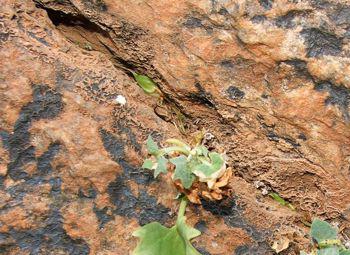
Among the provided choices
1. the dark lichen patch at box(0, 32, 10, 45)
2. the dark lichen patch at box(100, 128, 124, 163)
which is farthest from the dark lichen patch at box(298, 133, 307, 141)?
the dark lichen patch at box(0, 32, 10, 45)

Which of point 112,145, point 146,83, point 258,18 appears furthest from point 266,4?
point 112,145

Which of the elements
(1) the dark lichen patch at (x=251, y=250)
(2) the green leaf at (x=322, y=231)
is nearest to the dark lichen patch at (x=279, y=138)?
(2) the green leaf at (x=322, y=231)

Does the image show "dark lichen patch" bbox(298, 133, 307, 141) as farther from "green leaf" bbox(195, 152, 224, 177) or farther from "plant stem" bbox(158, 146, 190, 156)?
"plant stem" bbox(158, 146, 190, 156)

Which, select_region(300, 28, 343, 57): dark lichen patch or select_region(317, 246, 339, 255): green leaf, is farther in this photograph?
select_region(317, 246, 339, 255): green leaf

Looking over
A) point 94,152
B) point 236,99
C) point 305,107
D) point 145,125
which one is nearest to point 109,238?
point 94,152

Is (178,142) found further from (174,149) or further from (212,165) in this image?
(212,165)

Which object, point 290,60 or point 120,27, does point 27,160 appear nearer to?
point 120,27
